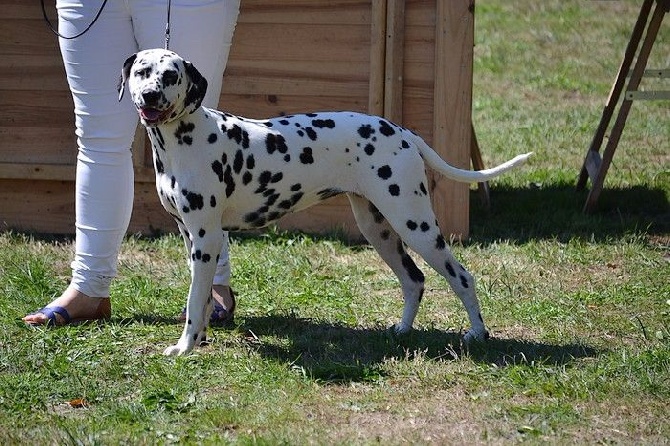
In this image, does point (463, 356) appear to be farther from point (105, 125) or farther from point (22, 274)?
point (22, 274)

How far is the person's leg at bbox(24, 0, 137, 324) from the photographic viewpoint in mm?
5113

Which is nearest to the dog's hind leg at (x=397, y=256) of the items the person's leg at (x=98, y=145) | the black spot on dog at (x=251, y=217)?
the black spot on dog at (x=251, y=217)

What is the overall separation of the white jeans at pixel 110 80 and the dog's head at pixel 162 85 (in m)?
0.34

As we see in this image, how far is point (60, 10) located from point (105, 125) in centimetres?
55

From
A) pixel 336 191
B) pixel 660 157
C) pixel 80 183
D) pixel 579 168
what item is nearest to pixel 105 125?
pixel 80 183

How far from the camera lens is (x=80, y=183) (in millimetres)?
5301

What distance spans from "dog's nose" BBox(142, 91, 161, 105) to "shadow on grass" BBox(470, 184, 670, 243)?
309cm

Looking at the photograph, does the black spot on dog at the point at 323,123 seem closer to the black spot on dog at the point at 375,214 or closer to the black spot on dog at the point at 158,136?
the black spot on dog at the point at 375,214

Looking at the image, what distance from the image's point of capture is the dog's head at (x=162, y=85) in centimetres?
455

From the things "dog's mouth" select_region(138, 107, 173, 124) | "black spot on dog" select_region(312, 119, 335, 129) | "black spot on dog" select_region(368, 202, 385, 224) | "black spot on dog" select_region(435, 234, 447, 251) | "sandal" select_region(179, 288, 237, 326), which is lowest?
"sandal" select_region(179, 288, 237, 326)

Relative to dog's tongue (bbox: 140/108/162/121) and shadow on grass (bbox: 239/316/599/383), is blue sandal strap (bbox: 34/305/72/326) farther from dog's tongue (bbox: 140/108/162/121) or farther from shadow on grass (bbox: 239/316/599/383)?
dog's tongue (bbox: 140/108/162/121)

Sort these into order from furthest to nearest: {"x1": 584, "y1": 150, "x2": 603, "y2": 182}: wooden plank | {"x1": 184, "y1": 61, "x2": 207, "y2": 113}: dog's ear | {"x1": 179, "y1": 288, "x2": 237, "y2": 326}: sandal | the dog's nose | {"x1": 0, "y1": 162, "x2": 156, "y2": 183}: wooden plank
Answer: {"x1": 584, "y1": 150, "x2": 603, "y2": 182}: wooden plank → {"x1": 0, "y1": 162, "x2": 156, "y2": 183}: wooden plank → {"x1": 179, "y1": 288, "x2": 237, "y2": 326}: sandal → {"x1": 184, "y1": 61, "x2": 207, "y2": 113}: dog's ear → the dog's nose

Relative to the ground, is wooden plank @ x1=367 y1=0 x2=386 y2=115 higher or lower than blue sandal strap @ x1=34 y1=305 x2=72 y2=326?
higher

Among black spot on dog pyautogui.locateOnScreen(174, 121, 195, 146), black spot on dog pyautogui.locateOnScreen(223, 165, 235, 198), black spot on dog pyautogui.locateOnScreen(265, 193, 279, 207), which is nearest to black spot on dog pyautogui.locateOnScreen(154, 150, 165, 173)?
black spot on dog pyautogui.locateOnScreen(174, 121, 195, 146)
